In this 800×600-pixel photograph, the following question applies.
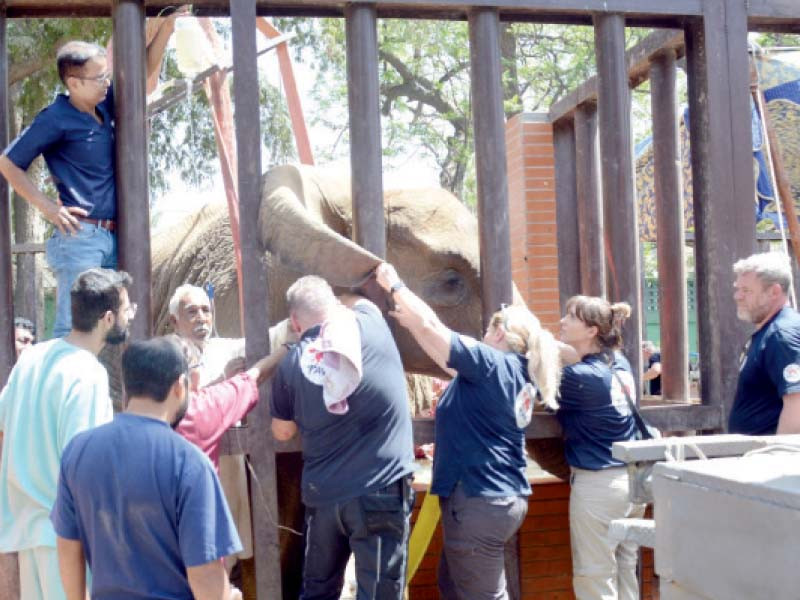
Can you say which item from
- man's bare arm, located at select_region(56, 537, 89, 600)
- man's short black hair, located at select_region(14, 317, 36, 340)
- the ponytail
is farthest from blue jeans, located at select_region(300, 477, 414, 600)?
man's short black hair, located at select_region(14, 317, 36, 340)

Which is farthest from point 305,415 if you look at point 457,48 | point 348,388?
point 457,48

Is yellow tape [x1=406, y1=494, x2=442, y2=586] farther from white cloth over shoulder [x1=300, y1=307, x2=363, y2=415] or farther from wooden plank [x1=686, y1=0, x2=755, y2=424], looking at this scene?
wooden plank [x1=686, y1=0, x2=755, y2=424]

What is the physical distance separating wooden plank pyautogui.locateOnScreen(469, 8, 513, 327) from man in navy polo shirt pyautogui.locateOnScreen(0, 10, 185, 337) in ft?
4.36

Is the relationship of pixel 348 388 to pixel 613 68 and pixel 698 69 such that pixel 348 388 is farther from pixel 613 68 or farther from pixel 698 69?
pixel 698 69

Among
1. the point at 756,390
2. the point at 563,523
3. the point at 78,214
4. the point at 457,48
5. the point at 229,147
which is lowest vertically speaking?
the point at 563,523

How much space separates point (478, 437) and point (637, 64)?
7.55 feet

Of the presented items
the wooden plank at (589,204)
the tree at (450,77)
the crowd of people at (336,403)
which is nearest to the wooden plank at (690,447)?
the crowd of people at (336,403)

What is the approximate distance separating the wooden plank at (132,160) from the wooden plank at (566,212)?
114 inches

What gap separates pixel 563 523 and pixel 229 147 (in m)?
2.36

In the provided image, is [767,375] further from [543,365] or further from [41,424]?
[41,424]

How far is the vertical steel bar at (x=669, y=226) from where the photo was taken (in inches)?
192

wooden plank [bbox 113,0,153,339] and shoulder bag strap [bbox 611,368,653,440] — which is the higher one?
wooden plank [bbox 113,0,153,339]

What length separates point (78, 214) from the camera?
12.2 ft

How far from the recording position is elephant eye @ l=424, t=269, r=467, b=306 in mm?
5008
